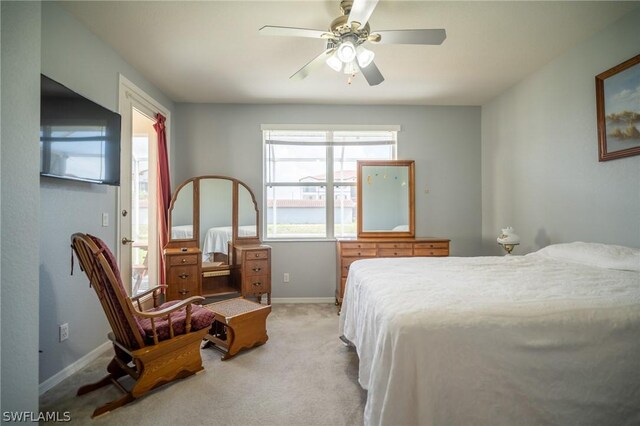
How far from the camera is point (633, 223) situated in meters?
2.23

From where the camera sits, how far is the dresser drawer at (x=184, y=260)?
322cm

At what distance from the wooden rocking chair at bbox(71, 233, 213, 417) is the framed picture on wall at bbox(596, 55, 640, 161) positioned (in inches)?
137

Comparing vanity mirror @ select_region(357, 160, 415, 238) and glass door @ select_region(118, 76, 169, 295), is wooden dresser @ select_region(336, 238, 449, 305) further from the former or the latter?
glass door @ select_region(118, 76, 169, 295)

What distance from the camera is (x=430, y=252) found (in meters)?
3.68

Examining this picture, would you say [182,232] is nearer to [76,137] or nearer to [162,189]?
[162,189]

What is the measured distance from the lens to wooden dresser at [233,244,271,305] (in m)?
3.53

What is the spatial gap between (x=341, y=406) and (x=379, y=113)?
11.8 ft

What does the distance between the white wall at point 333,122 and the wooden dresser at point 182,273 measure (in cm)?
104

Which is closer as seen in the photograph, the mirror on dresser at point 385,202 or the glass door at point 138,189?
the glass door at point 138,189

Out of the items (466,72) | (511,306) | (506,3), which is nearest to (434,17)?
(506,3)

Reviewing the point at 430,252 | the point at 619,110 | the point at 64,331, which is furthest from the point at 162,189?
the point at 619,110

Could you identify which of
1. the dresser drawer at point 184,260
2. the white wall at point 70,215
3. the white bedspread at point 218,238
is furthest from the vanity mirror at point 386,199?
the white wall at point 70,215

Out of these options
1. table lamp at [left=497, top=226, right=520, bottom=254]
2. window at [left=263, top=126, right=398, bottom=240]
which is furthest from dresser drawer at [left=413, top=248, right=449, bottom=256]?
window at [left=263, top=126, right=398, bottom=240]

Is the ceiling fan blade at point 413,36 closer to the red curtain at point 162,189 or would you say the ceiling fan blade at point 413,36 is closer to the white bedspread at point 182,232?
the red curtain at point 162,189
